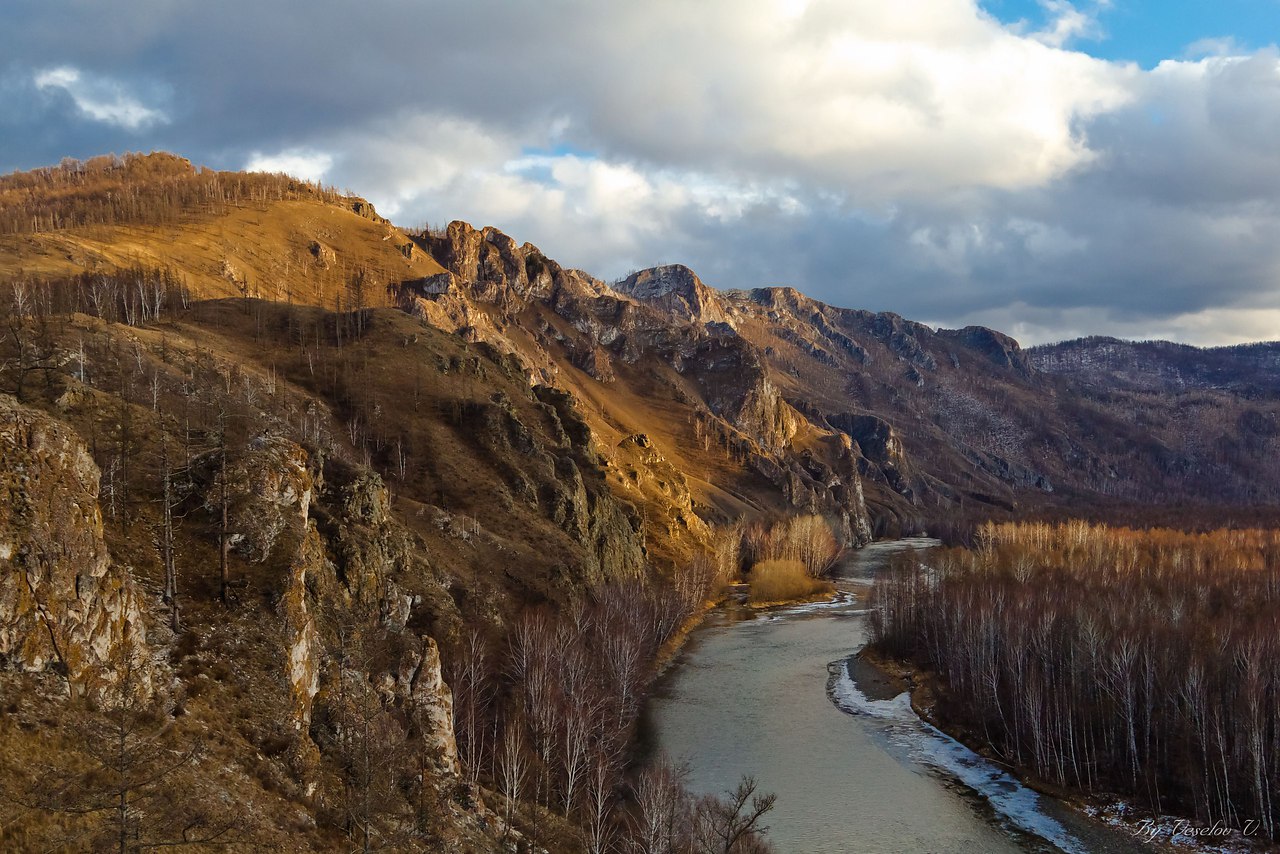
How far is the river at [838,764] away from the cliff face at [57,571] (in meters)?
39.1

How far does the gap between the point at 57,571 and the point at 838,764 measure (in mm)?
56847

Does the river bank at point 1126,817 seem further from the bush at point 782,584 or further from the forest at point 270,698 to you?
the bush at point 782,584

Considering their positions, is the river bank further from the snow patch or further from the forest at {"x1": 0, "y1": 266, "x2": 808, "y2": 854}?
the forest at {"x1": 0, "y1": 266, "x2": 808, "y2": 854}

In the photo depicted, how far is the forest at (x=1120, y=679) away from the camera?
2094 inches

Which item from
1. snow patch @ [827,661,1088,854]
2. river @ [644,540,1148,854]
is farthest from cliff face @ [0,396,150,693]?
snow patch @ [827,661,1088,854]

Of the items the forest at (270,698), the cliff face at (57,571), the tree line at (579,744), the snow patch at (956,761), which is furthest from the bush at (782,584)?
the cliff face at (57,571)

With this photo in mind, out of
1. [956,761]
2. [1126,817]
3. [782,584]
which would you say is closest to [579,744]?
[956,761]

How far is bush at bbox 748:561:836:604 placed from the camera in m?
150

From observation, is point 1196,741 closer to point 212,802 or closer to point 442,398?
point 212,802

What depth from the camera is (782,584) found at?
497 feet

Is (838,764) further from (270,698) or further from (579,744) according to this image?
(270,698)

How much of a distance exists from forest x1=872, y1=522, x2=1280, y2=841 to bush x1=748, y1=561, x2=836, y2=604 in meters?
43.8

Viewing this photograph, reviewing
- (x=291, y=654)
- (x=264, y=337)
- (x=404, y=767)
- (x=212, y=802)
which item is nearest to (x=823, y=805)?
(x=404, y=767)

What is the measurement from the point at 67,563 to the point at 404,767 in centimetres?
1647
